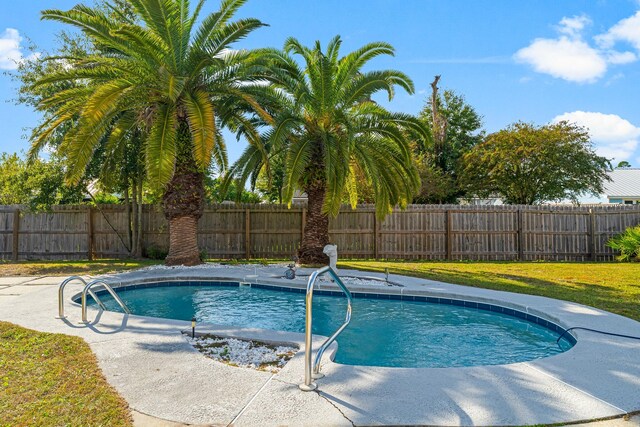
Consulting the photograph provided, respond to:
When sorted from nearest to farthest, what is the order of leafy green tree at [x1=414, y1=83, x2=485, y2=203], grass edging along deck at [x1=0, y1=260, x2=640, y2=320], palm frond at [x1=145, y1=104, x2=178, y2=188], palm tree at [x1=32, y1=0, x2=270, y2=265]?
grass edging along deck at [x1=0, y1=260, x2=640, y2=320] < palm tree at [x1=32, y1=0, x2=270, y2=265] < palm frond at [x1=145, y1=104, x2=178, y2=188] < leafy green tree at [x1=414, y1=83, x2=485, y2=203]

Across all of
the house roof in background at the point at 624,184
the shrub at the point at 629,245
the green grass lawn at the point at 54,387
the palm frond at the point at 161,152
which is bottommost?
the green grass lawn at the point at 54,387

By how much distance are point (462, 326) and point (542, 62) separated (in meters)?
9.79

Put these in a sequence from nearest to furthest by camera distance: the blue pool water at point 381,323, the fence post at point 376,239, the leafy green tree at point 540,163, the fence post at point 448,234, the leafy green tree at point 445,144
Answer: the blue pool water at point 381,323
the fence post at point 376,239
the fence post at point 448,234
the leafy green tree at point 540,163
the leafy green tree at point 445,144

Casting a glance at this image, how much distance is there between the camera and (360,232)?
15945mm

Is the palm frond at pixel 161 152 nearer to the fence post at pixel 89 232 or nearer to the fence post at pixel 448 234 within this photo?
the fence post at pixel 89 232

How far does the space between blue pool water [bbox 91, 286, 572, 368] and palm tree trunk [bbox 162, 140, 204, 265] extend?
8.35 feet

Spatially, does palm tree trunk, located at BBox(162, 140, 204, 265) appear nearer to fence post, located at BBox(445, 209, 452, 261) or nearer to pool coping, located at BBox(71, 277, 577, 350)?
pool coping, located at BBox(71, 277, 577, 350)

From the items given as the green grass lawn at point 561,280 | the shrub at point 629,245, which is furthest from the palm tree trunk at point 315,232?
the shrub at point 629,245

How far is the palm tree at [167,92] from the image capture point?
10.1 meters

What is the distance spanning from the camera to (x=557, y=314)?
636cm

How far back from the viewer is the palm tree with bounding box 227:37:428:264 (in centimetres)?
1117

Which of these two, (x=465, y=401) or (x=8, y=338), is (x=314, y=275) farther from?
(x=8, y=338)

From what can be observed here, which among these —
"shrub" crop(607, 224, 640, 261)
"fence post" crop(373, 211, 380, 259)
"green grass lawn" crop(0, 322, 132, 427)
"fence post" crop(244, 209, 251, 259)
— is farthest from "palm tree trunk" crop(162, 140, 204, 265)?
"shrub" crop(607, 224, 640, 261)

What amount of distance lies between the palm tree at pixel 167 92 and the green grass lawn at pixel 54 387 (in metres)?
6.11
